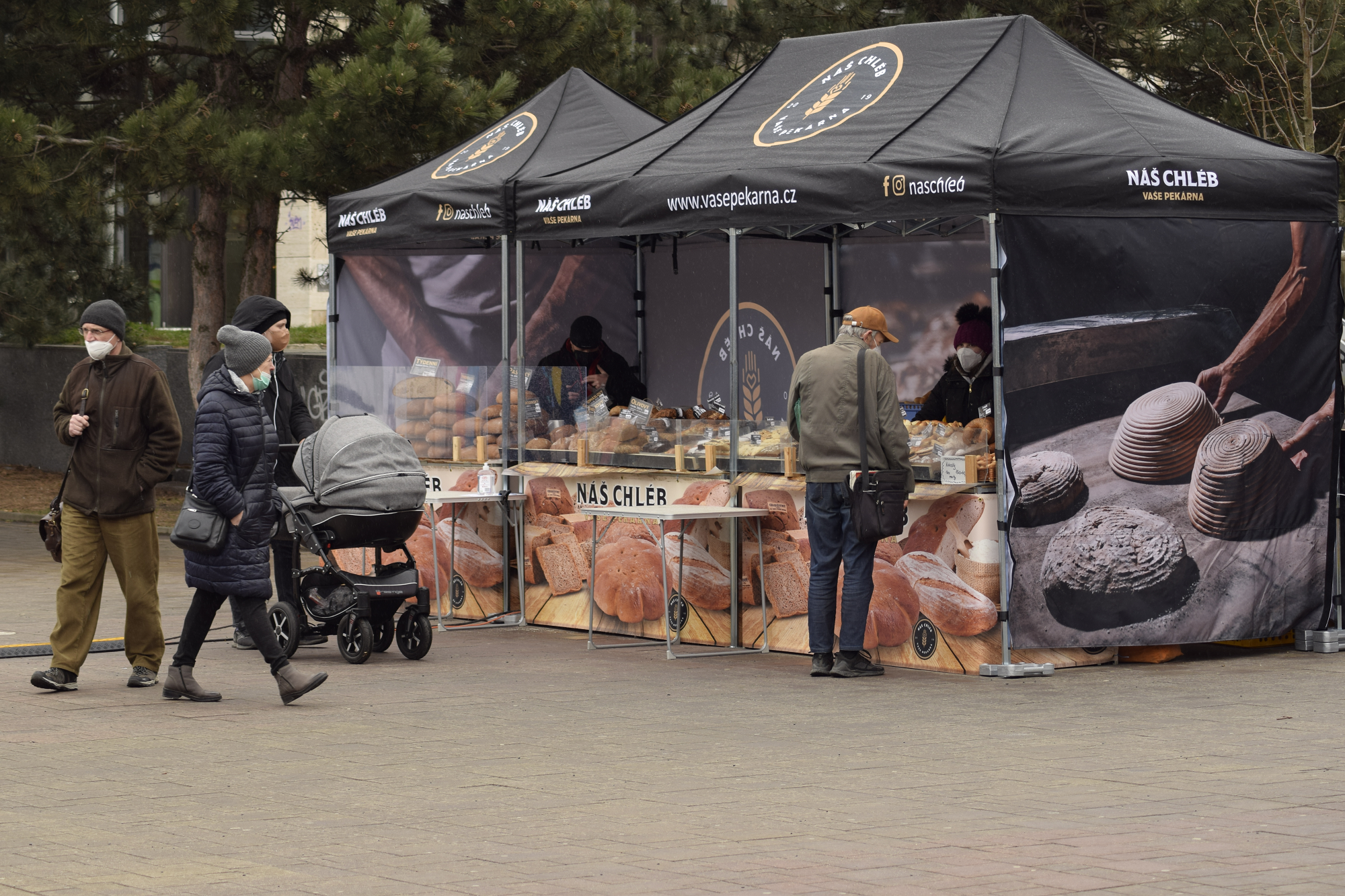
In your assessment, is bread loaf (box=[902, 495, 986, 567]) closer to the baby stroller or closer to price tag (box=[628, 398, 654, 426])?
price tag (box=[628, 398, 654, 426])

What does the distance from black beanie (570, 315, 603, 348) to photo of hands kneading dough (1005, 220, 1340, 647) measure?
4566 mm

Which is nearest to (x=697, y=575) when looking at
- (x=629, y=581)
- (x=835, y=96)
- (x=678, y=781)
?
(x=629, y=581)

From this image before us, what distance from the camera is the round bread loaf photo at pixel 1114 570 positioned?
9.95m

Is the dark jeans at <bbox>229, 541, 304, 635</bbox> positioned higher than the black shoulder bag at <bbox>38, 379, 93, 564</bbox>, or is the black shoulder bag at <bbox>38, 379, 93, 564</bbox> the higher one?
the black shoulder bag at <bbox>38, 379, 93, 564</bbox>

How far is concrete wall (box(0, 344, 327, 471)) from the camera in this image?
24922mm

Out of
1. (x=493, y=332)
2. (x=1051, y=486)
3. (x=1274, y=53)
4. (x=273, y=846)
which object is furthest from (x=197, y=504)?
(x=1274, y=53)

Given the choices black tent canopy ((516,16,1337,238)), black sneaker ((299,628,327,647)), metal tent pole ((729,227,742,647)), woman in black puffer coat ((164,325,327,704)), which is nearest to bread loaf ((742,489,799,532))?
metal tent pole ((729,227,742,647))

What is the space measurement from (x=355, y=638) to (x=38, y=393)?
17212 mm

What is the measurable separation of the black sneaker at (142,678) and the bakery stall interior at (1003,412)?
2932 mm

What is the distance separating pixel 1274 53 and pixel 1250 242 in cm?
621

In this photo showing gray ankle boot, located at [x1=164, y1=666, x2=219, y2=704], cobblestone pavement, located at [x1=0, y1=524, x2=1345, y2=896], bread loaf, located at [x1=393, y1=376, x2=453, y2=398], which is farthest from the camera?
bread loaf, located at [x1=393, y1=376, x2=453, y2=398]

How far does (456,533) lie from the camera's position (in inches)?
504

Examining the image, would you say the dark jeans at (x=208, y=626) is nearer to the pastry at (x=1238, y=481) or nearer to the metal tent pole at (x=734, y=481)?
the metal tent pole at (x=734, y=481)

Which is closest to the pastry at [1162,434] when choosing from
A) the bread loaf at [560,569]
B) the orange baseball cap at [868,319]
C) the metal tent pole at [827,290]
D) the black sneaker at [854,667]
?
the orange baseball cap at [868,319]
